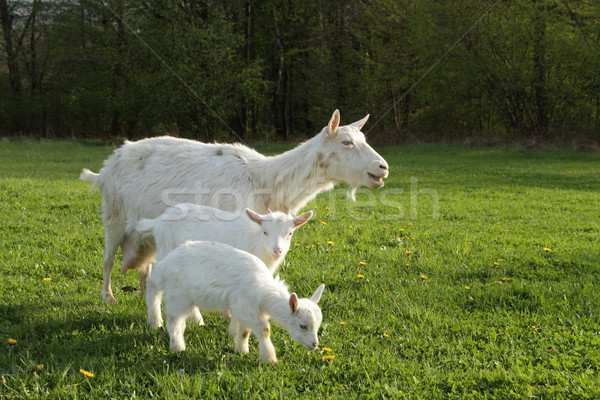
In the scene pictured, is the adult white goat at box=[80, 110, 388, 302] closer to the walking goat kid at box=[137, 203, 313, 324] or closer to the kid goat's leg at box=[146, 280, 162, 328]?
the walking goat kid at box=[137, 203, 313, 324]

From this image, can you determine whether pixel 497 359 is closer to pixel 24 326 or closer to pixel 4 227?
pixel 24 326

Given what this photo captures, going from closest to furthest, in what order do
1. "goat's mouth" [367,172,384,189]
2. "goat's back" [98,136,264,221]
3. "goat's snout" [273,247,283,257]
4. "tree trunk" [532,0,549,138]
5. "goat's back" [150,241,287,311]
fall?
"goat's back" [150,241,287,311] → "goat's snout" [273,247,283,257] → "goat's back" [98,136,264,221] → "goat's mouth" [367,172,384,189] → "tree trunk" [532,0,549,138]

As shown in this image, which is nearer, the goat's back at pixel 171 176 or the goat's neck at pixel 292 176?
the goat's back at pixel 171 176

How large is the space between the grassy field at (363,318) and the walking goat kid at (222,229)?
0.75 meters

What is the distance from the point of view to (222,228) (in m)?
5.28

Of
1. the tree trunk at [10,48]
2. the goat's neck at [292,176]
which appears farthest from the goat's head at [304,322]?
the tree trunk at [10,48]

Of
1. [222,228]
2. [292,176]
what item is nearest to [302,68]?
[292,176]

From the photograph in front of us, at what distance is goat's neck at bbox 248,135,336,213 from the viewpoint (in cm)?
610

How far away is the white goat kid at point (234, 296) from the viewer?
13.5ft

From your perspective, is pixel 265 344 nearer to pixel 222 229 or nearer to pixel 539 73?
pixel 222 229

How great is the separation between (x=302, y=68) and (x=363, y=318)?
122 feet

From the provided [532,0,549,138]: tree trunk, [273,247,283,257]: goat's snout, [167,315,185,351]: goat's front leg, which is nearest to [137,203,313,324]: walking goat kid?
[273,247,283,257]: goat's snout

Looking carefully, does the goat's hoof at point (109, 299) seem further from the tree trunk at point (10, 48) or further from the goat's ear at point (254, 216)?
the tree trunk at point (10, 48)

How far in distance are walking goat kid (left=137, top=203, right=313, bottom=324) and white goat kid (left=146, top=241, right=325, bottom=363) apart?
1.81ft
